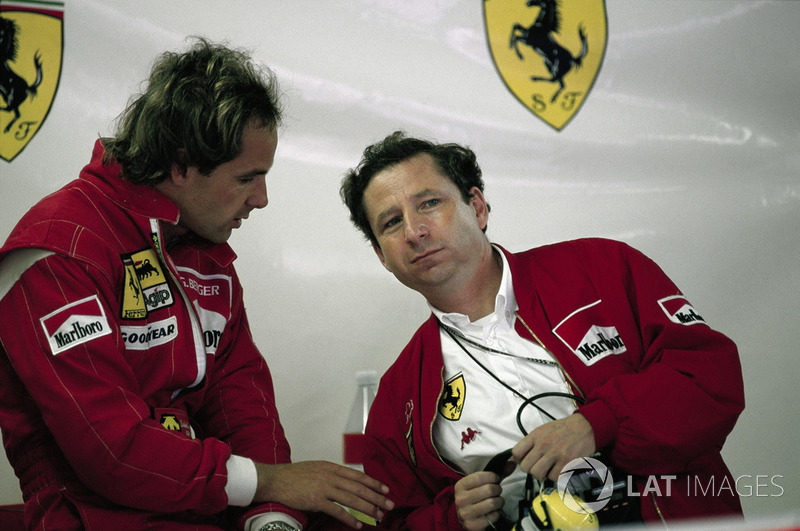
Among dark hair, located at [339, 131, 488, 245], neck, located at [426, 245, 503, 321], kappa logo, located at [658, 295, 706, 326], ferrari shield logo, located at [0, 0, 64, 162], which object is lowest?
kappa logo, located at [658, 295, 706, 326]

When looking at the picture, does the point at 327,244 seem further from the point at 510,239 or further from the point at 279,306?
the point at 510,239

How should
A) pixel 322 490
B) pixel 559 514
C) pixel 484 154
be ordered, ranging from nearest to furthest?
pixel 559 514, pixel 322 490, pixel 484 154

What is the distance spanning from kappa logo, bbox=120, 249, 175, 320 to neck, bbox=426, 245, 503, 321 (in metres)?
0.59

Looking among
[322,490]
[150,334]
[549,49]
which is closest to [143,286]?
[150,334]

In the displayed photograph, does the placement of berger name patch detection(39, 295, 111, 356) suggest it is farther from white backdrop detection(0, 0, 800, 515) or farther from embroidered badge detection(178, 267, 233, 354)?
white backdrop detection(0, 0, 800, 515)

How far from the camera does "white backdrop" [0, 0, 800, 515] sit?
99.0 inches

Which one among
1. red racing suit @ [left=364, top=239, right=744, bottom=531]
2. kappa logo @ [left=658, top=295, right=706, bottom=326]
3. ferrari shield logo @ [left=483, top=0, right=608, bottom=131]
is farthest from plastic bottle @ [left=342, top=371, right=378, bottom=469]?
kappa logo @ [left=658, top=295, right=706, bottom=326]

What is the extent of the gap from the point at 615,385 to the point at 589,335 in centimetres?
16

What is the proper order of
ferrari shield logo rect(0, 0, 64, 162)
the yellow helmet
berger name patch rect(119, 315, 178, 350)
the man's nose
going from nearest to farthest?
the yellow helmet → berger name patch rect(119, 315, 178, 350) → the man's nose → ferrari shield logo rect(0, 0, 64, 162)

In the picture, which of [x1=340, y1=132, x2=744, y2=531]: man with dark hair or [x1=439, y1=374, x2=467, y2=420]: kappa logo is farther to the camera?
[x1=439, y1=374, x2=467, y2=420]: kappa logo

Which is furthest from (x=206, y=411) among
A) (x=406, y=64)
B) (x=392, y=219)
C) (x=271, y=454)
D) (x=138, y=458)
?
(x=406, y=64)

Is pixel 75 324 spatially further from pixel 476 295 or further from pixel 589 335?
pixel 589 335

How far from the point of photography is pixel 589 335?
166 centimetres

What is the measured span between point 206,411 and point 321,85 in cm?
121
